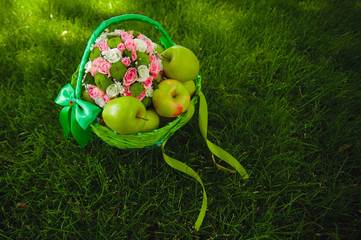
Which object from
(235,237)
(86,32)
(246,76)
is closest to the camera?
(235,237)

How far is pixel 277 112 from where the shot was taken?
1573 mm

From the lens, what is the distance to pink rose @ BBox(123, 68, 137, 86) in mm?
1088

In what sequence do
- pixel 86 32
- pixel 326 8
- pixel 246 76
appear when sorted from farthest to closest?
pixel 326 8 < pixel 86 32 < pixel 246 76

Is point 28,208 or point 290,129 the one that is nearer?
point 28,208

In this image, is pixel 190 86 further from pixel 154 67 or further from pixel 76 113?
pixel 76 113

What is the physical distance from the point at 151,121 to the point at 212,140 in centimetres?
51

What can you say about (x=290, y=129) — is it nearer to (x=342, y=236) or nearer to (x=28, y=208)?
(x=342, y=236)

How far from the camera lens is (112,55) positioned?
108 cm

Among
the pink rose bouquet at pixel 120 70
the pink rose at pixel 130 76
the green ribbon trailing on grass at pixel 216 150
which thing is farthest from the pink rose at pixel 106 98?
the green ribbon trailing on grass at pixel 216 150

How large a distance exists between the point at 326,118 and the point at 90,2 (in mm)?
2421

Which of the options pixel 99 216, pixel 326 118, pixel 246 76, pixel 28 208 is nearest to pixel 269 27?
pixel 246 76

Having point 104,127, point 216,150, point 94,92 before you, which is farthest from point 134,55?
point 216,150

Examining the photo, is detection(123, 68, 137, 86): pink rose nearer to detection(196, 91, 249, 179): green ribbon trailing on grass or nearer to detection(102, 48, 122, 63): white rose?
detection(102, 48, 122, 63): white rose

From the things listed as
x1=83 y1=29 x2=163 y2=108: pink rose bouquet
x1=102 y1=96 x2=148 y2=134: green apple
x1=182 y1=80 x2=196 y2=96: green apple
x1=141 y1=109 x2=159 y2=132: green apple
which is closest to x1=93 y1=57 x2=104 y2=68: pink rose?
x1=83 y1=29 x2=163 y2=108: pink rose bouquet
